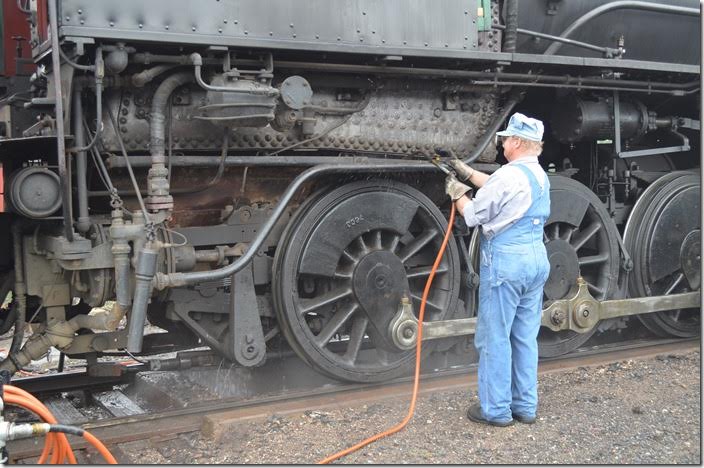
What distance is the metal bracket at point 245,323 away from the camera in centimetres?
430

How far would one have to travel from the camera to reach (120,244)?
3.75 meters

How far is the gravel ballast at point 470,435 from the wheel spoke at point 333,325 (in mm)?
458

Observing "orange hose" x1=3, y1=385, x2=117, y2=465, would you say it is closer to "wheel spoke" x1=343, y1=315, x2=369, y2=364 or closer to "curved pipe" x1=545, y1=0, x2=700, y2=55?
"wheel spoke" x1=343, y1=315, x2=369, y2=364

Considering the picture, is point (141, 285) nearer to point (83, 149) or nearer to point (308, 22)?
point (83, 149)

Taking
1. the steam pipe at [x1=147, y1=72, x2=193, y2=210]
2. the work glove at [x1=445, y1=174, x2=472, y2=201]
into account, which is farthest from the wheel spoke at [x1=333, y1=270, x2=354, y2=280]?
the steam pipe at [x1=147, y1=72, x2=193, y2=210]

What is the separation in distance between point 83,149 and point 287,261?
1.34 meters

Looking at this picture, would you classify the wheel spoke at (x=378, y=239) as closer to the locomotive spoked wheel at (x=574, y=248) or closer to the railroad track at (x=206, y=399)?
the railroad track at (x=206, y=399)

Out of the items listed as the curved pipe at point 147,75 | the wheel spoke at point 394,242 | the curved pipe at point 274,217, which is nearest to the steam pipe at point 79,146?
the curved pipe at point 147,75

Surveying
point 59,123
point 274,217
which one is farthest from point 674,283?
point 59,123

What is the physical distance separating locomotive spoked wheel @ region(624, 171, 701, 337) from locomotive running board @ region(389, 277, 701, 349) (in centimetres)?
24

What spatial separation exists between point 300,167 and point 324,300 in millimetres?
845

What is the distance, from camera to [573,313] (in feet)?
16.9

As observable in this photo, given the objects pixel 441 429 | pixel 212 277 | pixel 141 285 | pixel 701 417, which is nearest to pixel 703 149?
pixel 701 417

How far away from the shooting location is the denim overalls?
400 centimetres
